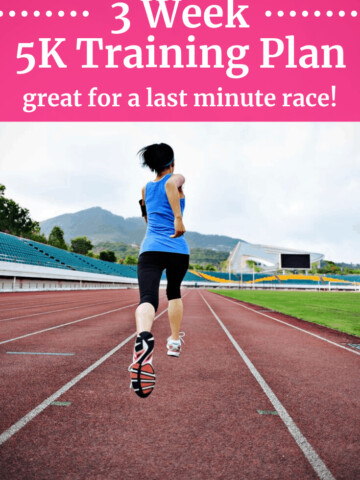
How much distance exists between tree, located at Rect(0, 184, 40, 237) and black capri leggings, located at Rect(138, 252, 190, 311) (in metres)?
78.0

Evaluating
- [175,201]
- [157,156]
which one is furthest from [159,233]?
[157,156]

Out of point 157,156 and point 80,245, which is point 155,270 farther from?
point 80,245

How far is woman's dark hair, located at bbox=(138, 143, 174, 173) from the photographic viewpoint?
3.47 metres

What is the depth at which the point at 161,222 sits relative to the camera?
3338mm

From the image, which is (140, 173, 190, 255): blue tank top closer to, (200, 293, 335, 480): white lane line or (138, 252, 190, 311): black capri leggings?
(138, 252, 190, 311): black capri leggings

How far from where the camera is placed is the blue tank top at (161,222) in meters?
3.29

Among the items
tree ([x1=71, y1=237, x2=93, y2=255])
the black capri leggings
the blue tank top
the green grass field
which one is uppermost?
tree ([x1=71, y1=237, x2=93, y2=255])

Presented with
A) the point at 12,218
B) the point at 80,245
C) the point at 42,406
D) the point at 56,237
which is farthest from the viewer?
the point at 80,245

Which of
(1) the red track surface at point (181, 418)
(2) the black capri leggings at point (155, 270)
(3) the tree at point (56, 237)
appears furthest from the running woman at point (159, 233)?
(3) the tree at point (56, 237)

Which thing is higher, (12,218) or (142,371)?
(12,218)

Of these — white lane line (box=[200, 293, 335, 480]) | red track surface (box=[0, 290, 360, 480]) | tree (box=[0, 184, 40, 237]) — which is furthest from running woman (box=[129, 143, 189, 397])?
tree (box=[0, 184, 40, 237])

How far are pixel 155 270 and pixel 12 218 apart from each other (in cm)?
7998

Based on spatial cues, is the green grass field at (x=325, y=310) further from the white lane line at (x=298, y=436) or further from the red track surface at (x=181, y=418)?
the white lane line at (x=298, y=436)

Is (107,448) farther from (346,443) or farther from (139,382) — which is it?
(346,443)
